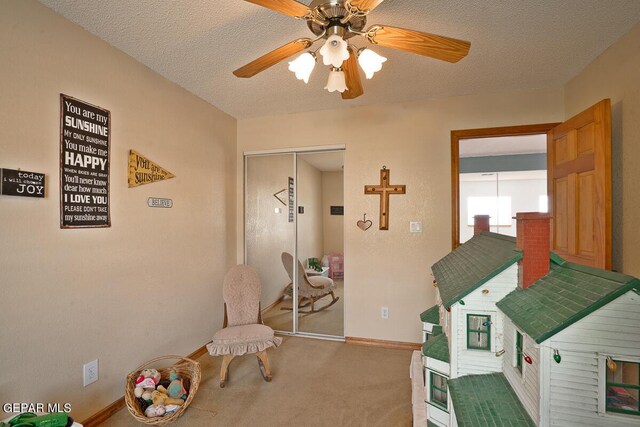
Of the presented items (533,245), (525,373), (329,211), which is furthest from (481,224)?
(329,211)

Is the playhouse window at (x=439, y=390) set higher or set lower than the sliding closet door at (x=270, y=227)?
lower

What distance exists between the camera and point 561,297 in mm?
1114

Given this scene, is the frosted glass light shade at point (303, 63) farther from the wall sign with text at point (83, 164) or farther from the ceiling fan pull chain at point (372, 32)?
the wall sign with text at point (83, 164)

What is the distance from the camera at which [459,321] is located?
4.77 ft

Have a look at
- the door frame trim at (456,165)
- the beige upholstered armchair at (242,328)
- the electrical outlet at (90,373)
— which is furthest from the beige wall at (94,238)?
the door frame trim at (456,165)

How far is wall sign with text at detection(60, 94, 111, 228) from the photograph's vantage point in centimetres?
180

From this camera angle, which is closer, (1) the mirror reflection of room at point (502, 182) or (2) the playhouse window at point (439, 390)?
(2) the playhouse window at point (439, 390)

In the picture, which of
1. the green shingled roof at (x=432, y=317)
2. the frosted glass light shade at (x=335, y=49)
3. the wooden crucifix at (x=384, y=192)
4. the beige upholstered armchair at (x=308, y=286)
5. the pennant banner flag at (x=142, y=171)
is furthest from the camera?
the beige upholstered armchair at (x=308, y=286)

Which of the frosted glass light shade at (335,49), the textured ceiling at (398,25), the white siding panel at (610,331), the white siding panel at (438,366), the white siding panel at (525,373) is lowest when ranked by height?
the white siding panel at (438,366)

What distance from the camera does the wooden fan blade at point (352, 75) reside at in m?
1.59

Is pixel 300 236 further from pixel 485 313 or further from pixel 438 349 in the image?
pixel 485 313

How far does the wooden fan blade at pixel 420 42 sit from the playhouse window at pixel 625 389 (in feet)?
4.53

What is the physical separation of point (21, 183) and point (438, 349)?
2.42m

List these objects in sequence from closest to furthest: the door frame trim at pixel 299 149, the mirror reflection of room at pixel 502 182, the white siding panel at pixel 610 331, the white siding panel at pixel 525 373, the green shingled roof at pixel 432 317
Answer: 1. the white siding panel at pixel 610 331
2. the white siding panel at pixel 525 373
3. the green shingled roof at pixel 432 317
4. the door frame trim at pixel 299 149
5. the mirror reflection of room at pixel 502 182
